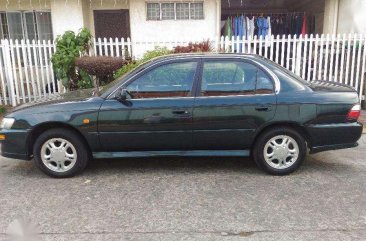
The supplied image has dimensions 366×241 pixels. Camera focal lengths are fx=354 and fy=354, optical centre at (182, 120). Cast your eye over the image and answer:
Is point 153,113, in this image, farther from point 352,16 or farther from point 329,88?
point 352,16

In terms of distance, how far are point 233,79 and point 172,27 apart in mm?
5584

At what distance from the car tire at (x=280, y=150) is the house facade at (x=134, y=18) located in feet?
18.0

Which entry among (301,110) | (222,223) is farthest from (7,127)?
(301,110)

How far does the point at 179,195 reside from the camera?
398 cm

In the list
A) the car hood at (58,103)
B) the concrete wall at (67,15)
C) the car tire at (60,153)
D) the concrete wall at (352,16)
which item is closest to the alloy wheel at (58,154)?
the car tire at (60,153)

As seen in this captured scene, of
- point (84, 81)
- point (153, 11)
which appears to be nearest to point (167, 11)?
point (153, 11)

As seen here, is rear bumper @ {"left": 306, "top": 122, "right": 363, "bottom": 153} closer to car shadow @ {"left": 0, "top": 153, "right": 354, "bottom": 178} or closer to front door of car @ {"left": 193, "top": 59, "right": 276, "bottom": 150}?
car shadow @ {"left": 0, "top": 153, "right": 354, "bottom": 178}

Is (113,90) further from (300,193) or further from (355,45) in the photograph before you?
(355,45)

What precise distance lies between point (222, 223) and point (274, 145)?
1501mm

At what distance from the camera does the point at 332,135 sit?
4.45 metres

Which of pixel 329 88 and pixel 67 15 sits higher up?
pixel 67 15

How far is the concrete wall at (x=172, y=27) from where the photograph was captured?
31.3 ft

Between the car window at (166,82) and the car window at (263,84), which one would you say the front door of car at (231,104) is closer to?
the car window at (263,84)

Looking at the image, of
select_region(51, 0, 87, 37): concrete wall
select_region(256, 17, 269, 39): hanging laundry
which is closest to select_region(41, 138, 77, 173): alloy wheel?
select_region(51, 0, 87, 37): concrete wall
